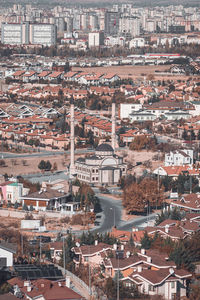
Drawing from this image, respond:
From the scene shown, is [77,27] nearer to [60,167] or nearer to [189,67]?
[189,67]

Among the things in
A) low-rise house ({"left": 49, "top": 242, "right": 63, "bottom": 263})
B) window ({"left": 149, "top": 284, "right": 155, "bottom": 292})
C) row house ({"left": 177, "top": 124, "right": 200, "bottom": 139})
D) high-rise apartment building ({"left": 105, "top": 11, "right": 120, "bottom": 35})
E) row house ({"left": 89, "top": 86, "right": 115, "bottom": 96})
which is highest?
window ({"left": 149, "top": 284, "right": 155, "bottom": 292})

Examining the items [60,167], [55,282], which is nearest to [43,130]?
[60,167]

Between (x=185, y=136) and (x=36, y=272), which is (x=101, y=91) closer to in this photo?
(x=185, y=136)

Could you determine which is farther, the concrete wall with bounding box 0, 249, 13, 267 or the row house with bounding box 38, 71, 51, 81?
the row house with bounding box 38, 71, 51, 81

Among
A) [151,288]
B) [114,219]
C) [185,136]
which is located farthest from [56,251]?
[185,136]

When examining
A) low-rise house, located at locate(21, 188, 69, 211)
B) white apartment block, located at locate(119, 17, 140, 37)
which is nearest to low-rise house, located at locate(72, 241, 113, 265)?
low-rise house, located at locate(21, 188, 69, 211)

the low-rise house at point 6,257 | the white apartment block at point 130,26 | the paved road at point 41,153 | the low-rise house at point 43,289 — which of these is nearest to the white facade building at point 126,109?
the paved road at point 41,153

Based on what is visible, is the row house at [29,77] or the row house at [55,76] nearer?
the row house at [55,76]

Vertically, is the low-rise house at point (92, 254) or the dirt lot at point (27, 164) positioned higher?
the low-rise house at point (92, 254)

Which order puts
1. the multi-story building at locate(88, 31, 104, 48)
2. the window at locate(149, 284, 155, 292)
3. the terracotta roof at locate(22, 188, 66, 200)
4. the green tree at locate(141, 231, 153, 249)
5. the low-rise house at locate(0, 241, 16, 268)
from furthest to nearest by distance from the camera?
the multi-story building at locate(88, 31, 104, 48)
the terracotta roof at locate(22, 188, 66, 200)
the green tree at locate(141, 231, 153, 249)
the low-rise house at locate(0, 241, 16, 268)
the window at locate(149, 284, 155, 292)

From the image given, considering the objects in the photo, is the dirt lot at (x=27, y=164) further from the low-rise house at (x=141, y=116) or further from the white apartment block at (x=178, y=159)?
the low-rise house at (x=141, y=116)

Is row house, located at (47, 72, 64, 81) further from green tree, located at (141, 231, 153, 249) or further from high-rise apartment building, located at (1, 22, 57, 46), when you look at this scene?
green tree, located at (141, 231, 153, 249)
